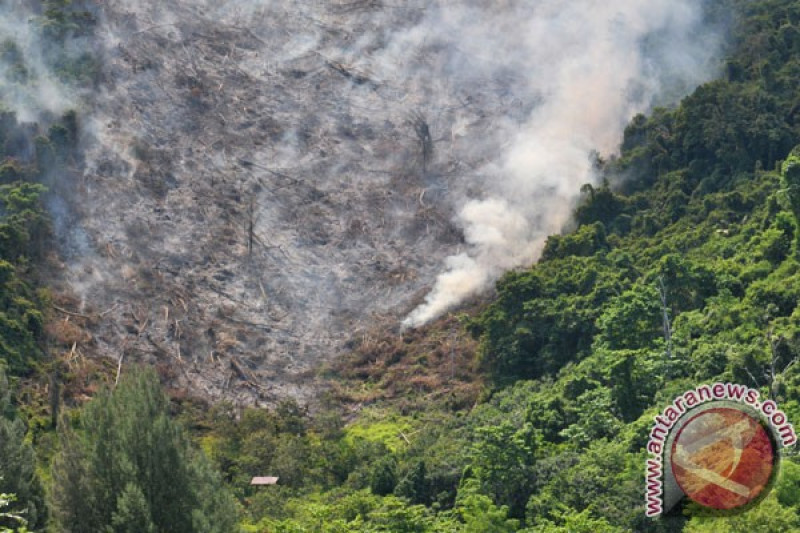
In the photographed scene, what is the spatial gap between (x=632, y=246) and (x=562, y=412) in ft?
44.0

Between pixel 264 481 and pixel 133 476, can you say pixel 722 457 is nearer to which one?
pixel 133 476

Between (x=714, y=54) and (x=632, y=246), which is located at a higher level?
(x=714, y=54)

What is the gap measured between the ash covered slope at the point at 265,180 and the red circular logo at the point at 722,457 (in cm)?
2749

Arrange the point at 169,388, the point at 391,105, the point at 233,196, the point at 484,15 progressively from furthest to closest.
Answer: the point at 484,15, the point at 391,105, the point at 233,196, the point at 169,388

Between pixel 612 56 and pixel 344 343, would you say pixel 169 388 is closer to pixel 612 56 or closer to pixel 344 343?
pixel 344 343

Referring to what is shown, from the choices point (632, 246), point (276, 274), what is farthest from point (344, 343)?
point (632, 246)

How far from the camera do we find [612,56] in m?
65.3

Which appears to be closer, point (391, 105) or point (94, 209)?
point (94, 209)

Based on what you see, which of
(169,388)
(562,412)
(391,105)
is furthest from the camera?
(391,105)

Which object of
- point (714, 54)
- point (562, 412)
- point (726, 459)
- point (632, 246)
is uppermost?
point (714, 54)

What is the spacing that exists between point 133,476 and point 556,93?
39.3 m

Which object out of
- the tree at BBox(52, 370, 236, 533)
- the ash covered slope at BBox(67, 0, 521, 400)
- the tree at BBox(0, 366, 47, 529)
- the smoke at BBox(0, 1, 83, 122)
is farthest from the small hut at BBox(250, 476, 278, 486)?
the smoke at BBox(0, 1, 83, 122)
